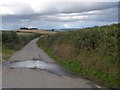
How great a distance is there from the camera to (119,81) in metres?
17.2

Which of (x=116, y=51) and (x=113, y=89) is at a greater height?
(x=116, y=51)

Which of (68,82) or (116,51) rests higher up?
(116,51)

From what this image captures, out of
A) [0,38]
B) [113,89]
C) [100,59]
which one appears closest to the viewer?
[113,89]

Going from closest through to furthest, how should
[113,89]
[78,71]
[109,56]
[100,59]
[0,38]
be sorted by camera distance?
[113,89], [109,56], [100,59], [78,71], [0,38]

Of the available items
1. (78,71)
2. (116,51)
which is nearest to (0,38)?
(78,71)

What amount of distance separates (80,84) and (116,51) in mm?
3761

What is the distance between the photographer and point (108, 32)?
21.1 metres

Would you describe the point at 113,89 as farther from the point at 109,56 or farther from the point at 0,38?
the point at 0,38

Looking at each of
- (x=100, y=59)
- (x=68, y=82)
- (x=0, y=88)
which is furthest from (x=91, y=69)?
(x=0, y=88)

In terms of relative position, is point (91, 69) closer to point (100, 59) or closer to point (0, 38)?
A: point (100, 59)

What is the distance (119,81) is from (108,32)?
4.87 meters

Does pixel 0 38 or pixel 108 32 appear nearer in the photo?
pixel 108 32

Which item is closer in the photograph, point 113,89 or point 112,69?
point 113,89

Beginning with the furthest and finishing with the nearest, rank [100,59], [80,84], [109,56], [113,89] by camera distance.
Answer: [100,59]
[109,56]
[80,84]
[113,89]
